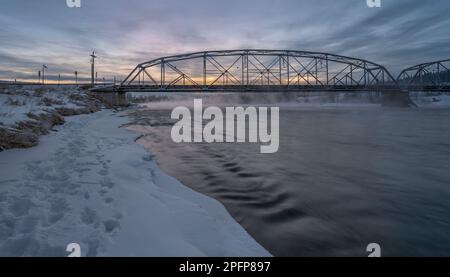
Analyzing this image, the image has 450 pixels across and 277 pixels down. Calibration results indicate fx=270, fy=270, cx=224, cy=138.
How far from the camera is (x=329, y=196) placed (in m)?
6.85

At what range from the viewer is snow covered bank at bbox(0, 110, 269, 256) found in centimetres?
347

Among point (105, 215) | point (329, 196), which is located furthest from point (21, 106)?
point (329, 196)

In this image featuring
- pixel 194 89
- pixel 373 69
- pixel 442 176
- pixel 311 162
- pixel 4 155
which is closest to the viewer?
pixel 4 155

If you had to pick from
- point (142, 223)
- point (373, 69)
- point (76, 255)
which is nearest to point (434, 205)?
point (142, 223)

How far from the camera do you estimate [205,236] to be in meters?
4.12

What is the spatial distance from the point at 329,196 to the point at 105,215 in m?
5.22

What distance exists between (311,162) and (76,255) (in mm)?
9638

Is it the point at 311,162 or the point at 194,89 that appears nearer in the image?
the point at 311,162

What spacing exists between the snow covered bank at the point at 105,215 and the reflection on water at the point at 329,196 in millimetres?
Answer: 769

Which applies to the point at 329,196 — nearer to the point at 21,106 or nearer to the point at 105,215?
the point at 105,215

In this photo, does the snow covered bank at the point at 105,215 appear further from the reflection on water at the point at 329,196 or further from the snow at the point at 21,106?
the snow at the point at 21,106

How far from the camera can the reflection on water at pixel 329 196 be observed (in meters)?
4.59

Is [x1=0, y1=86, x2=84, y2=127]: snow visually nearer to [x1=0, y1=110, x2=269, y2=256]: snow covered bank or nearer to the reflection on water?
[x1=0, y1=110, x2=269, y2=256]: snow covered bank
